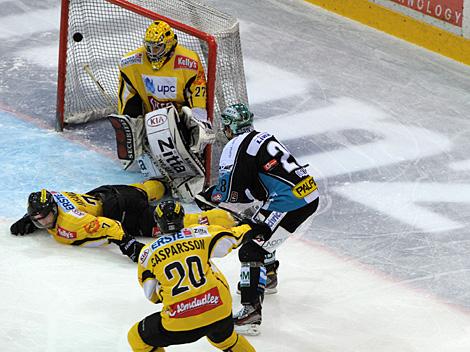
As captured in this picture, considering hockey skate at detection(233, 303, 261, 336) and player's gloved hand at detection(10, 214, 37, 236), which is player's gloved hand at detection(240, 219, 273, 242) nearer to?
hockey skate at detection(233, 303, 261, 336)

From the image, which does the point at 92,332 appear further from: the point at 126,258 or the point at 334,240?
the point at 334,240

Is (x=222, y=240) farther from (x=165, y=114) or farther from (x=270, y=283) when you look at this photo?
(x=165, y=114)

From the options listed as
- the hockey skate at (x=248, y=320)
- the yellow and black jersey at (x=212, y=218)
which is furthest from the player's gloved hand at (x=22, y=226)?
the hockey skate at (x=248, y=320)

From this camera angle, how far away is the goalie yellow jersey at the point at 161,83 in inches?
306

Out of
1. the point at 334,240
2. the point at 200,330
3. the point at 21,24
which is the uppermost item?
the point at 200,330

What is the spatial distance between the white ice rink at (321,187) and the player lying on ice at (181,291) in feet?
2.18

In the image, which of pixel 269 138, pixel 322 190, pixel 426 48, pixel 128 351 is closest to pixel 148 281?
pixel 128 351

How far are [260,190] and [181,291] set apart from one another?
1.11 metres

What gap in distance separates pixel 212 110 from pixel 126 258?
1269 millimetres

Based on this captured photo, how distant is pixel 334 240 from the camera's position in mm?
7340

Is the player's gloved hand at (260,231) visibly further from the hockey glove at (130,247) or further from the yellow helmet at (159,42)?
the yellow helmet at (159,42)

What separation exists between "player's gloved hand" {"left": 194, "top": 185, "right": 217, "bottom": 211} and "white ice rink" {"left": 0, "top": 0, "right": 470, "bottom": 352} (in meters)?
0.33

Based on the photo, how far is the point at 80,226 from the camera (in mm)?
6914

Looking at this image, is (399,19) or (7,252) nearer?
(7,252)
